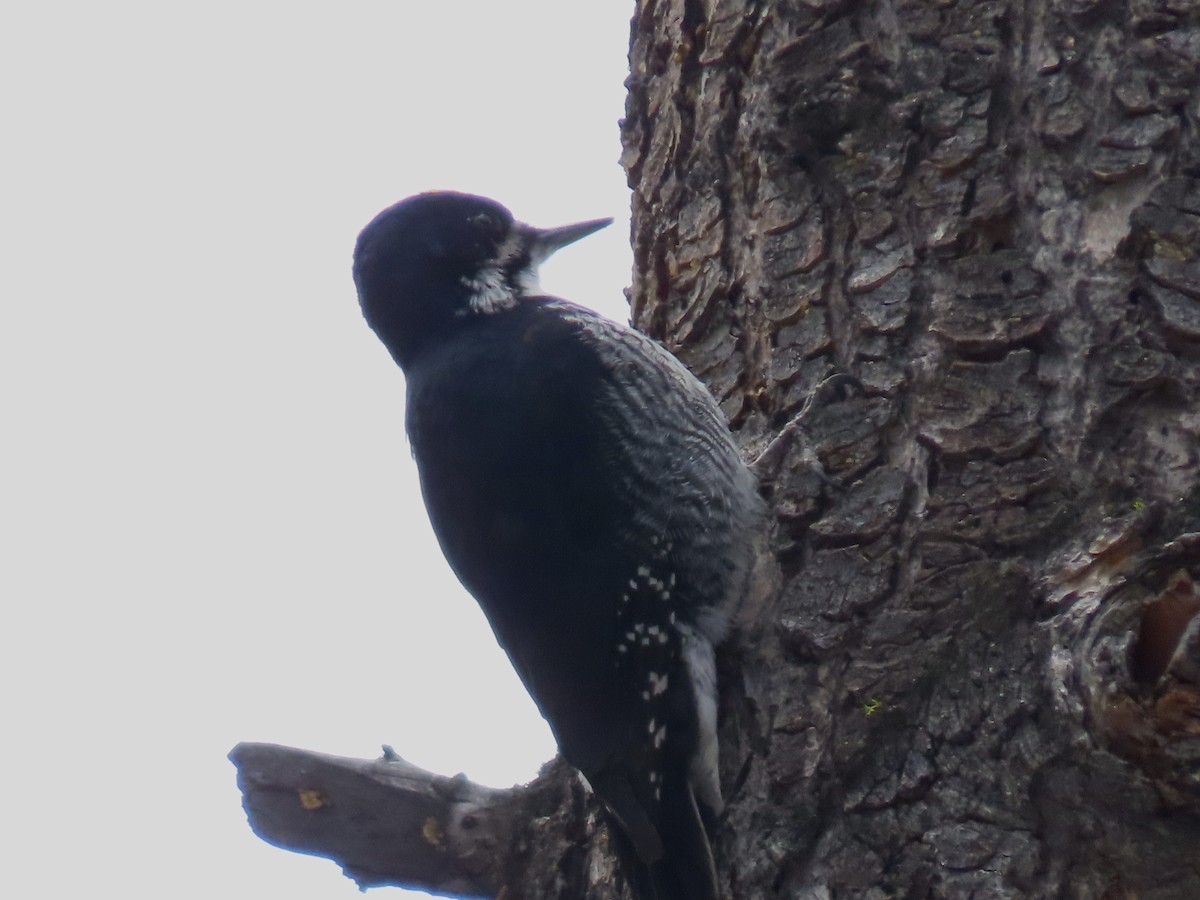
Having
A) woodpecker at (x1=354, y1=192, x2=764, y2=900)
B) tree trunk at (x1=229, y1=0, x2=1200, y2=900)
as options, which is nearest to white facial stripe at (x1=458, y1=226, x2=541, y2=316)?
woodpecker at (x1=354, y1=192, x2=764, y2=900)

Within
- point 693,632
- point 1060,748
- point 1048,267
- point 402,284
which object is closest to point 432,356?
point 402,284

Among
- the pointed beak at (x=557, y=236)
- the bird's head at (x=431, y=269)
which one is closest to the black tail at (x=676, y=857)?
the bird's head at (x=431, y=269)

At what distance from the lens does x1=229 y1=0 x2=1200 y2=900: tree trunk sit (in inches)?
81.7

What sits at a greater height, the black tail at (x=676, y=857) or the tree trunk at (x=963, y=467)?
the tree trunk at (x=963, y=467)

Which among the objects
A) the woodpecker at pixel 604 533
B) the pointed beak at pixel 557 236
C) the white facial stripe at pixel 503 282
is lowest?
the woodpecker at pixel 604 533

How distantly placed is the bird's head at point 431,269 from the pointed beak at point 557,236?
0.13 m

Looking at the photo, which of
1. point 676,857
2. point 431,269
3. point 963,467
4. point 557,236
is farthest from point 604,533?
point 557,236

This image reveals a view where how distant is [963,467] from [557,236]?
6.47 feet

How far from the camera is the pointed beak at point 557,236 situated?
4.14 m

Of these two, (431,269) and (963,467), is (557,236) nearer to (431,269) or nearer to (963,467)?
(431,269)

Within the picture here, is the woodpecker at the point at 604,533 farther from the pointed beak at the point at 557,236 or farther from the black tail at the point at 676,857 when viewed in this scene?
the pointed beak at the point at 557,236

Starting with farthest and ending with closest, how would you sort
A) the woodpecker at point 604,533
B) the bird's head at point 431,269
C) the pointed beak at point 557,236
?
the pointed beak at point 557,236 → the bird's head at point 431,269 → the woodpecker at point 604,533

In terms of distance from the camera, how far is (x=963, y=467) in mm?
2465

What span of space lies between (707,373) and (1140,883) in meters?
1.56
